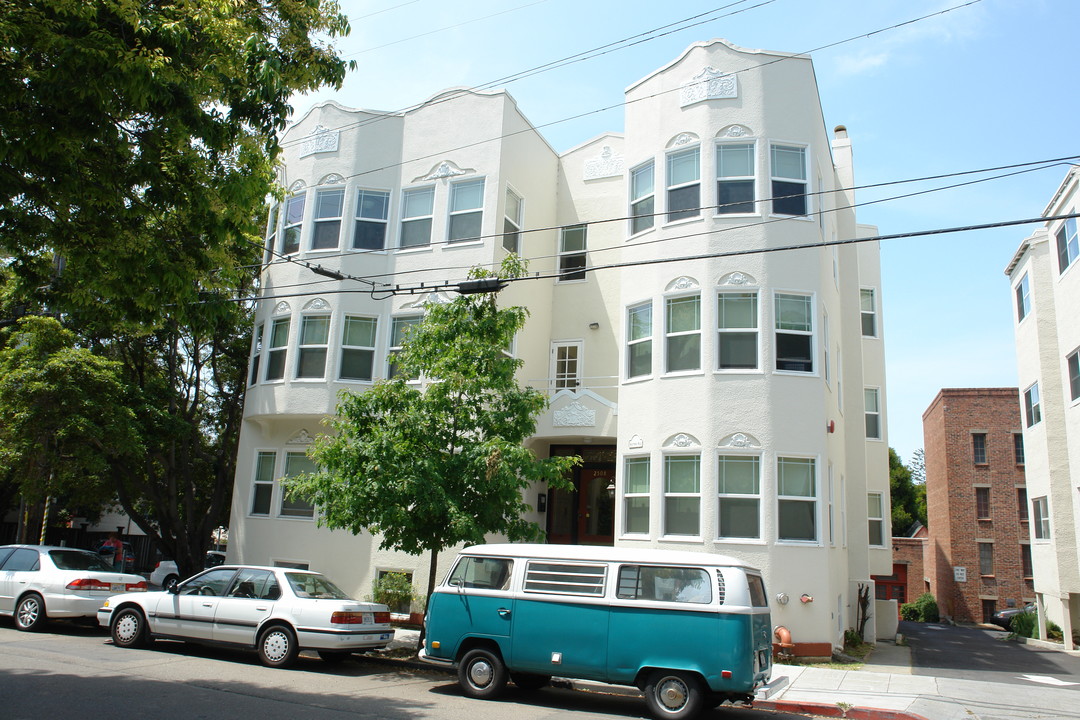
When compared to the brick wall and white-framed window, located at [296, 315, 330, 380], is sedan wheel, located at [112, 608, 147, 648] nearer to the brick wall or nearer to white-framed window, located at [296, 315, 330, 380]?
white-framed window, located at [296, 315, 330, 380]

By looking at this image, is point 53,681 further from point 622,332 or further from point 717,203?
point 717,203

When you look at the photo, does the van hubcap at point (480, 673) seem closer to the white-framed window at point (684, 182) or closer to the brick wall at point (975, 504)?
the white-framed window at point (684, 182)

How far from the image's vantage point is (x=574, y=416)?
718 inches

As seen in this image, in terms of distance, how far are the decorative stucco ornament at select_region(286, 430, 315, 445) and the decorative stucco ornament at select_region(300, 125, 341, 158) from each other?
7.08 m

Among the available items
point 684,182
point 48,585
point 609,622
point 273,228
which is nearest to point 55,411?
point 48,585

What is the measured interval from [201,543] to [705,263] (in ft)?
51.6

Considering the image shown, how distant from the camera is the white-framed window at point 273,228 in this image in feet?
69.7

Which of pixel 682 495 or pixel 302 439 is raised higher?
pixel 302 439

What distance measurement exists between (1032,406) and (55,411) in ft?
93.1

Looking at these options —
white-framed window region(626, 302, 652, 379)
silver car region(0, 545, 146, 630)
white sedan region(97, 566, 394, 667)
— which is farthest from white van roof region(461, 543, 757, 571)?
silver car region(0, 545, 146, 630)

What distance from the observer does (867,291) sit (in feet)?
85.0

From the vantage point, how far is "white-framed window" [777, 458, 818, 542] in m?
15.2

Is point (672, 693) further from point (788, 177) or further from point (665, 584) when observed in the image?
point (788, 177)

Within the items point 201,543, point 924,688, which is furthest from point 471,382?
point 201,543
